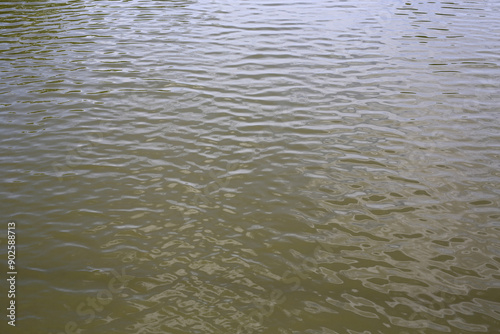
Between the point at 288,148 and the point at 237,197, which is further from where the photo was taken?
the point at 288,148

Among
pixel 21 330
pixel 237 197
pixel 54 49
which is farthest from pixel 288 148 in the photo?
pixel 54 49

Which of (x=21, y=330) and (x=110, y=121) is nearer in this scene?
(x=21, y=330)

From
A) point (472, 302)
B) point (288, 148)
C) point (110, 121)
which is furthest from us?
point (110, 121)

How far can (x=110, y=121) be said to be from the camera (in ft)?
21.1

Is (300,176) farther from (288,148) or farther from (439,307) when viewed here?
(439,307)

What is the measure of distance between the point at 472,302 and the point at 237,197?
95.9 inches

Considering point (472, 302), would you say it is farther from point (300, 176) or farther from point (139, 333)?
point (139, 333)

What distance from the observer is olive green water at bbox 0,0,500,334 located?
3.57 meters

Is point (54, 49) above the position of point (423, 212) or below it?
above

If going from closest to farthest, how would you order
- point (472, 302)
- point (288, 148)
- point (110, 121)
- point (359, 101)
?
point (472, 302) → point (288, 148) → point (110, 121) → point (359, 101)

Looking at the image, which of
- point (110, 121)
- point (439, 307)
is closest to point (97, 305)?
point (439, 307)

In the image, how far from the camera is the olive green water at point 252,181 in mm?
3566

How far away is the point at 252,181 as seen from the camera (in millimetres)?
5133

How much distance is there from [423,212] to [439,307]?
1.32m
